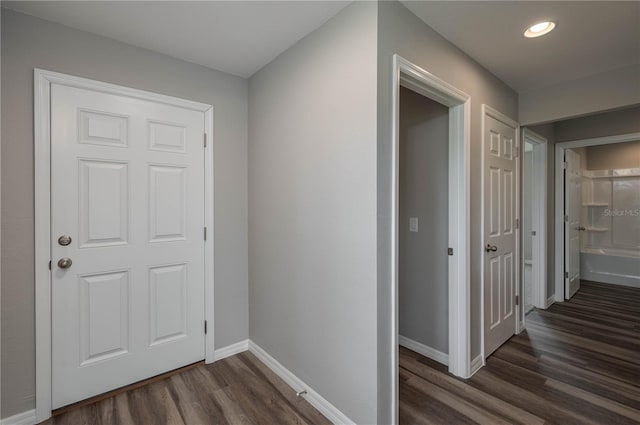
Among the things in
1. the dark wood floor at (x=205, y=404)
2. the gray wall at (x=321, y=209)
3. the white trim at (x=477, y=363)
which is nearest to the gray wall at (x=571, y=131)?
the white trim at (x=477, y=363)

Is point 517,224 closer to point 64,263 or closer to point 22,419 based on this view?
point 64,263

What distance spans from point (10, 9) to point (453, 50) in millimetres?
2677

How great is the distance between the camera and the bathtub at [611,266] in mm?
4539

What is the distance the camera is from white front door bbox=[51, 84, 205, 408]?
1833 millimetres

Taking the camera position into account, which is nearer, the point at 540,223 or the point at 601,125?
the point at 601,125

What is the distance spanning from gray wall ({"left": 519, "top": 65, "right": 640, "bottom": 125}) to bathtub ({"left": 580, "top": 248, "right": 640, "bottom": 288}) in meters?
3.63

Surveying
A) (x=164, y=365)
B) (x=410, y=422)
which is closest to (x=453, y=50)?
(x=410, y=422)

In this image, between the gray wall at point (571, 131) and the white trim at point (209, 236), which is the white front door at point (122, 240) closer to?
the white trim at point (209, 236)

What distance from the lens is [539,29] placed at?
72.6 inches

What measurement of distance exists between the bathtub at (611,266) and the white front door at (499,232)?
11.0 ft

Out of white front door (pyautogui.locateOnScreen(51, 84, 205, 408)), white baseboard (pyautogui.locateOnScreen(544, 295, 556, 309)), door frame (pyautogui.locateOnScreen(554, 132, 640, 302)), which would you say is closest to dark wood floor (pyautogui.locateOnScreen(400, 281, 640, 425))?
white baseboard (pyautogui.locateOnScreen(544, 295, 556, 309))

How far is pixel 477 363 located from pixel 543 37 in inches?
93.3

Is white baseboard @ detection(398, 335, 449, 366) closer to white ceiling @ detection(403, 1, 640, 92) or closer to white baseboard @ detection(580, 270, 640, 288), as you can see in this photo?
white ceiling @ detection(403, 1, 640, 92)

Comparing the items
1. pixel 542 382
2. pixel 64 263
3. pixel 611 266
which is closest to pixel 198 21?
pixel 64 263
